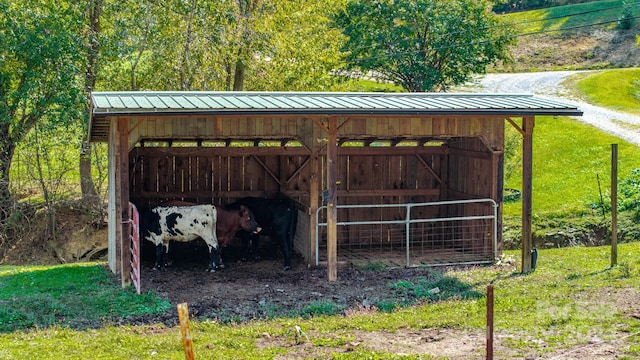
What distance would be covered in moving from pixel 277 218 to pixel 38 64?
28.1ft

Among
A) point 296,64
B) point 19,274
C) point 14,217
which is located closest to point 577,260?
point 19,274

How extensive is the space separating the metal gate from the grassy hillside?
30757 millimetres

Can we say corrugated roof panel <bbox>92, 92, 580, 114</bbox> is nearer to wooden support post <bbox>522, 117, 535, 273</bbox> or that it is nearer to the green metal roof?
the green metal roof

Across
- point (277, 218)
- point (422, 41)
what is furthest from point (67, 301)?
point (422, 41)

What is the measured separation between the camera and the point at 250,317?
1164 cm

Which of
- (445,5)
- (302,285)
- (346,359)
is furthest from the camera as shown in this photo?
(445,5)

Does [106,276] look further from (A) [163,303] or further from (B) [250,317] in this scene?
(B) [250,317]

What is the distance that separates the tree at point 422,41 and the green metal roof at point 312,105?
2254 centimetres

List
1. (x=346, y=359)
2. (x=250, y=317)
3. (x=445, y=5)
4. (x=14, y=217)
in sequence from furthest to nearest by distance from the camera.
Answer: (x=445, y=5)
(x=14, y=217)
(x=250, y=317)
(x=346, y=359)

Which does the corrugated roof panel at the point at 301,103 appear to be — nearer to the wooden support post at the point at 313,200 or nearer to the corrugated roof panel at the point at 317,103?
the corrugated roof panel at the point at 317,103

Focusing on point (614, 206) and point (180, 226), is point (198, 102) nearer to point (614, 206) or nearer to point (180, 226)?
point (180, 226)

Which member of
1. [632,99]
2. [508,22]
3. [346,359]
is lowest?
[346,359]

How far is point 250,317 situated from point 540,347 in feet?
13.2

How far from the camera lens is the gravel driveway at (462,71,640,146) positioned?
31655 mm
